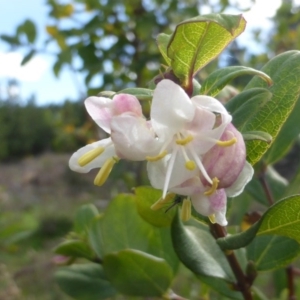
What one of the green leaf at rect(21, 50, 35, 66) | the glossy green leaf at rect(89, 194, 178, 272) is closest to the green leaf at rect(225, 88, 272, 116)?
the glossy green leaf at rect(89, 194, 178, 272)

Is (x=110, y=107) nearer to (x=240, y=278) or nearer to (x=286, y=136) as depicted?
(x=240, y=278)

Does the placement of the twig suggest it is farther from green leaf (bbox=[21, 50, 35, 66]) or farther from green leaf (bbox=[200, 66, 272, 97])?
green leaf (bbox=[21, 50, 35, 66])

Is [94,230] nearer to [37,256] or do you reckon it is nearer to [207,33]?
[207,33]

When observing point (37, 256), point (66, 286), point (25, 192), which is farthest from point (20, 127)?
point (66, 286)

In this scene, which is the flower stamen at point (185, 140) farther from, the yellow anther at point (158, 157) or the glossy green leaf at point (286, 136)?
the glossy green leaf at point (286, 136)

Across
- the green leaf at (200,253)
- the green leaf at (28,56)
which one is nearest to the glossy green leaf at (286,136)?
the green leaf at (200,253)

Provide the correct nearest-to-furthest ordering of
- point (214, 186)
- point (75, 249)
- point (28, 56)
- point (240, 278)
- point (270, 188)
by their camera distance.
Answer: point (214, 186)
point (240, 278)
point (75, 249)
point (270, 188)
point (28, 56)

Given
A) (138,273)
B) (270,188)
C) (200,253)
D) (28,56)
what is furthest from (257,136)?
(28,56)
